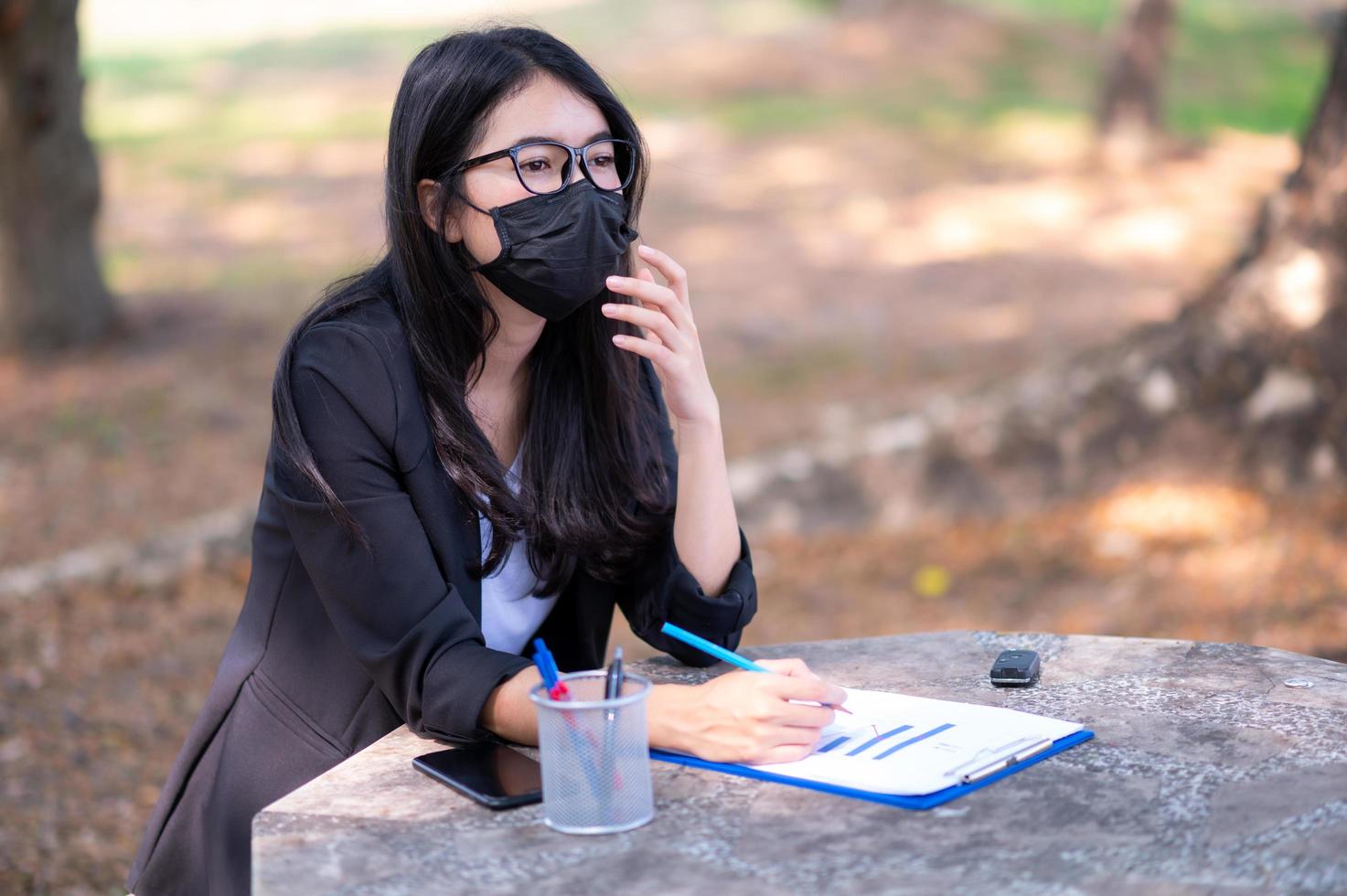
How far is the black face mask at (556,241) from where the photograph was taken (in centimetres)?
227

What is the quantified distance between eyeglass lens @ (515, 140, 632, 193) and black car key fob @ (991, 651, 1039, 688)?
1.04m

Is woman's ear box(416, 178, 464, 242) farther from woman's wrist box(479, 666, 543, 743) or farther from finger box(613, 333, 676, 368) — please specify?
woman's wrist box(479, 666, 543, 743)

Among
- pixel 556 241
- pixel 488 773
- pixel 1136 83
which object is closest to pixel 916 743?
pixel 488 773

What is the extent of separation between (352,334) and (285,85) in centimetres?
1528

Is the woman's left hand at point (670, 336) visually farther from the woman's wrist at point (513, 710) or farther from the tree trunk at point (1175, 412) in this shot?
the tree trunk at point (1175, 412)

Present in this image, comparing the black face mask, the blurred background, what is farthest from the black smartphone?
the blurred background

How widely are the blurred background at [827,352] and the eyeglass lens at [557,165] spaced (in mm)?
615

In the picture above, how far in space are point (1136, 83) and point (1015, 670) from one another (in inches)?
451

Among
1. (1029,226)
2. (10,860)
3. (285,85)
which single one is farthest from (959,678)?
(285,85)

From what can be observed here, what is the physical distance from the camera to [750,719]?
5.97ft

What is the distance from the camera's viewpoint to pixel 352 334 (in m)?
2.22

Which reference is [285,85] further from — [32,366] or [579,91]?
[579,91]

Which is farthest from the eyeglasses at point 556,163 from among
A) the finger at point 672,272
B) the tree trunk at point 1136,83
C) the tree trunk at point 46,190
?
the tree trunk at point 1136,83

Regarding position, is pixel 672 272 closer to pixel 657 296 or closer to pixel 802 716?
pixel 657 296
